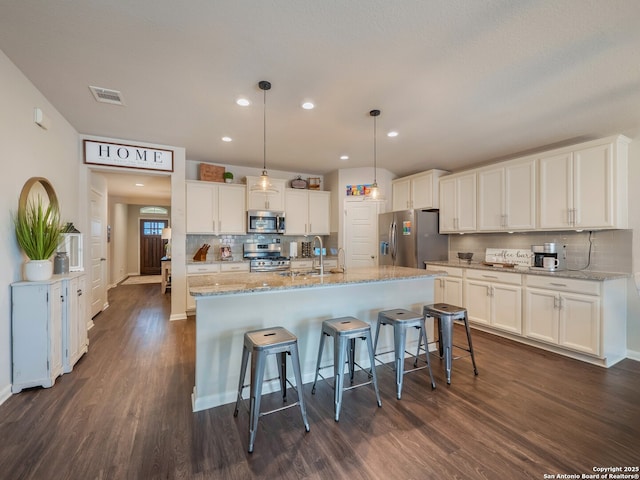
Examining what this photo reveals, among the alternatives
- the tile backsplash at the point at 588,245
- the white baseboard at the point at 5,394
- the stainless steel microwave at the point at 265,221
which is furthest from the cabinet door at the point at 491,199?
the white baseboard at the point at 5,394

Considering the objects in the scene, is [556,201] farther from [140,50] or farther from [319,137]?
[140,50]

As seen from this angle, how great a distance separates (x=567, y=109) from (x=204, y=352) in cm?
402

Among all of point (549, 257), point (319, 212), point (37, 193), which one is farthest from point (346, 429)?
point (319, 212)

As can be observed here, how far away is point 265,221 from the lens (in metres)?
5.25

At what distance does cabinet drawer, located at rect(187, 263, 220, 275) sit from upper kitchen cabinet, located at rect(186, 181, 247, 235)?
57 cm

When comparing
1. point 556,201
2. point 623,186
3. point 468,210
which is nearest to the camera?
point 623,186

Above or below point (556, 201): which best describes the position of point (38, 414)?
below

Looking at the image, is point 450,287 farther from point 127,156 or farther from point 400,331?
point 127,156

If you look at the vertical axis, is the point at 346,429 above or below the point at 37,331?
below

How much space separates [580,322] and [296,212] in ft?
14.3

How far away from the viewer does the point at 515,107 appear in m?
2.79

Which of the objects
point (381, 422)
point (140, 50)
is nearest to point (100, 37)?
point (140, 50)

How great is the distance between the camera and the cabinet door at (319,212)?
224 inches

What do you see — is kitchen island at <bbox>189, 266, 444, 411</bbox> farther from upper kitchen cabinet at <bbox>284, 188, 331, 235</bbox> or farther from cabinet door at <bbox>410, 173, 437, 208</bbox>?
upper kitchen cabinet at <bbox>284, 188, 331, 235</bbox>
